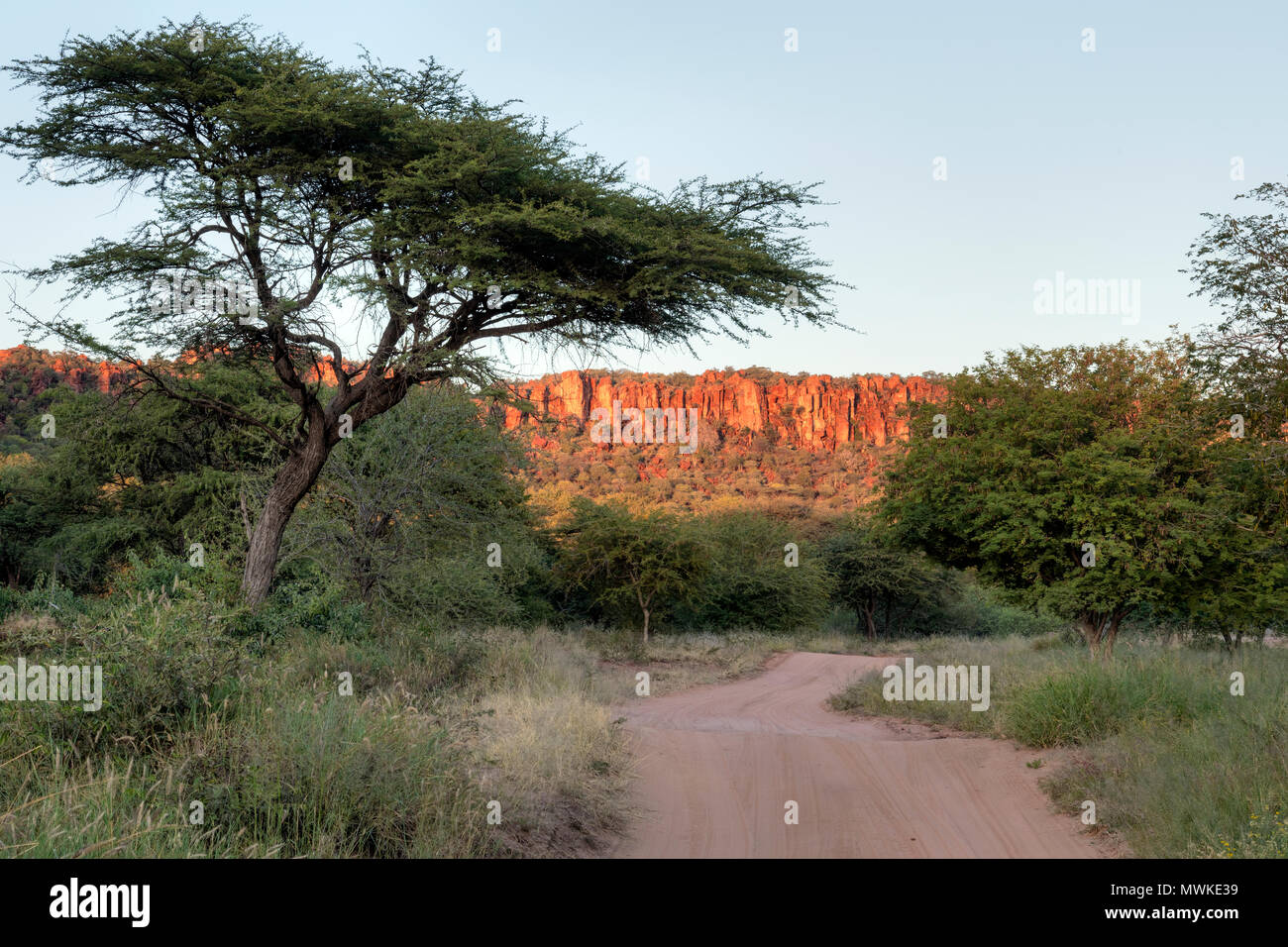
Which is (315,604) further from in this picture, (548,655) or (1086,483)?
(1086,483)

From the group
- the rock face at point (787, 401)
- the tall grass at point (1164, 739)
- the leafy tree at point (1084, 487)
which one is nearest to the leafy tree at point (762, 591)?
the leafy tree at point (1084, 487)

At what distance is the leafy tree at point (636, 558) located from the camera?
99.9 ft

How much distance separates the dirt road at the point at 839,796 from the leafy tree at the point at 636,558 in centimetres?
1684

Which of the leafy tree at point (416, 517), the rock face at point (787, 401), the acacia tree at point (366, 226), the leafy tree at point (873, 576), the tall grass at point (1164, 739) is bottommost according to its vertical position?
the leafy tree at point (873, 576)

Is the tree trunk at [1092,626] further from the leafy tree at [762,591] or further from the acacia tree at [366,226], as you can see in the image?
the leafy tree at [762,591]

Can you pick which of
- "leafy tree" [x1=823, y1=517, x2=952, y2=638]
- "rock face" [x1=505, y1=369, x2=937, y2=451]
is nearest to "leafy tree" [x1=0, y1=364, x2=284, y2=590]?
"leafy tree" [x1=823, y1=517, x2=952, y2=638]

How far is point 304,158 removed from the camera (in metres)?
11.6

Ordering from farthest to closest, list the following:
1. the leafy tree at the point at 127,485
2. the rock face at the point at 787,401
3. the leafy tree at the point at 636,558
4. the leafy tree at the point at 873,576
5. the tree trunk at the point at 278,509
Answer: the rock face at the point at 787,401 < the leafy tree at the point at 873,576 < the leafy tree at the point at 636,558 < the leafy tree at the point at 127,485 < the tree trunk at the point at 278,509

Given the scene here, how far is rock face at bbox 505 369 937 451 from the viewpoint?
387 ft

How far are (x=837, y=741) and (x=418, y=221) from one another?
Answer: 9115 mm

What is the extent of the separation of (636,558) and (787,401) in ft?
338

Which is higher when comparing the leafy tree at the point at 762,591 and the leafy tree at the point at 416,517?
the leafy tree at the point at 416,517

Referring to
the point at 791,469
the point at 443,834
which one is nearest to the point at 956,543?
the point at 443,834

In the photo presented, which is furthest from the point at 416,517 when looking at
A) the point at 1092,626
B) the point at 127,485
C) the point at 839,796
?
the point at 127,485
